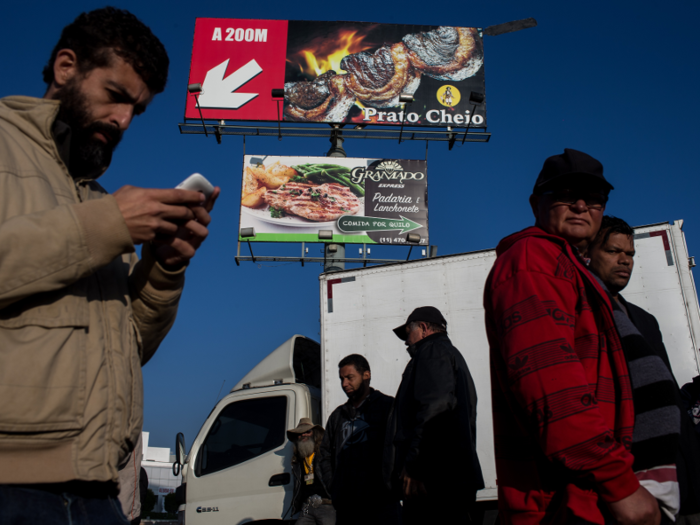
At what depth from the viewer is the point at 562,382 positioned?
1552 millimetres

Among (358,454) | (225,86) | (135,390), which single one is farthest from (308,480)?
(225,86)

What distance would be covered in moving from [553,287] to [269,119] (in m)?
12.9

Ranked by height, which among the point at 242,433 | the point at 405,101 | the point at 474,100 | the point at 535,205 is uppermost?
the point at 405,101

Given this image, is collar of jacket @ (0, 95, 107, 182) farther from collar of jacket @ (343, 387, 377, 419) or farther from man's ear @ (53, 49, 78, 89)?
collar of jacket @ (343, 387, 377, 419)

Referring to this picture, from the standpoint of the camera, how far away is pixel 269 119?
13727mm

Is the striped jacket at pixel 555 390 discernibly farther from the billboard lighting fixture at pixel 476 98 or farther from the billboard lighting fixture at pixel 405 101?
the billboard lighting fixture at pixel 476 98

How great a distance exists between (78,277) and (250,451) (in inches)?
212

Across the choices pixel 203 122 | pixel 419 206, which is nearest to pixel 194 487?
pixel 419 206

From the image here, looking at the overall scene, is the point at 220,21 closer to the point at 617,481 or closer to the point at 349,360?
the point at 349,360

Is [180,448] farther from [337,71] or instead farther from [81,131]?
[337,71]

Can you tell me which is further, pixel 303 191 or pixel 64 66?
pixel 303 191

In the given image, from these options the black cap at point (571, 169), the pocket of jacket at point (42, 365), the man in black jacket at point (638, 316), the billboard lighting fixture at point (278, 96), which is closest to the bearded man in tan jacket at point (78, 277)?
the pocket of jacket at point (42, 365)

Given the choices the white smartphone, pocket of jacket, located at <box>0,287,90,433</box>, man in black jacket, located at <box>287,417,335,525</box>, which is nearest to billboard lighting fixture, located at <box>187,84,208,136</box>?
man in black jacket, located at <box>287,417,335,525</box>

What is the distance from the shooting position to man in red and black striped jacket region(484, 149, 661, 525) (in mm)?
1466
